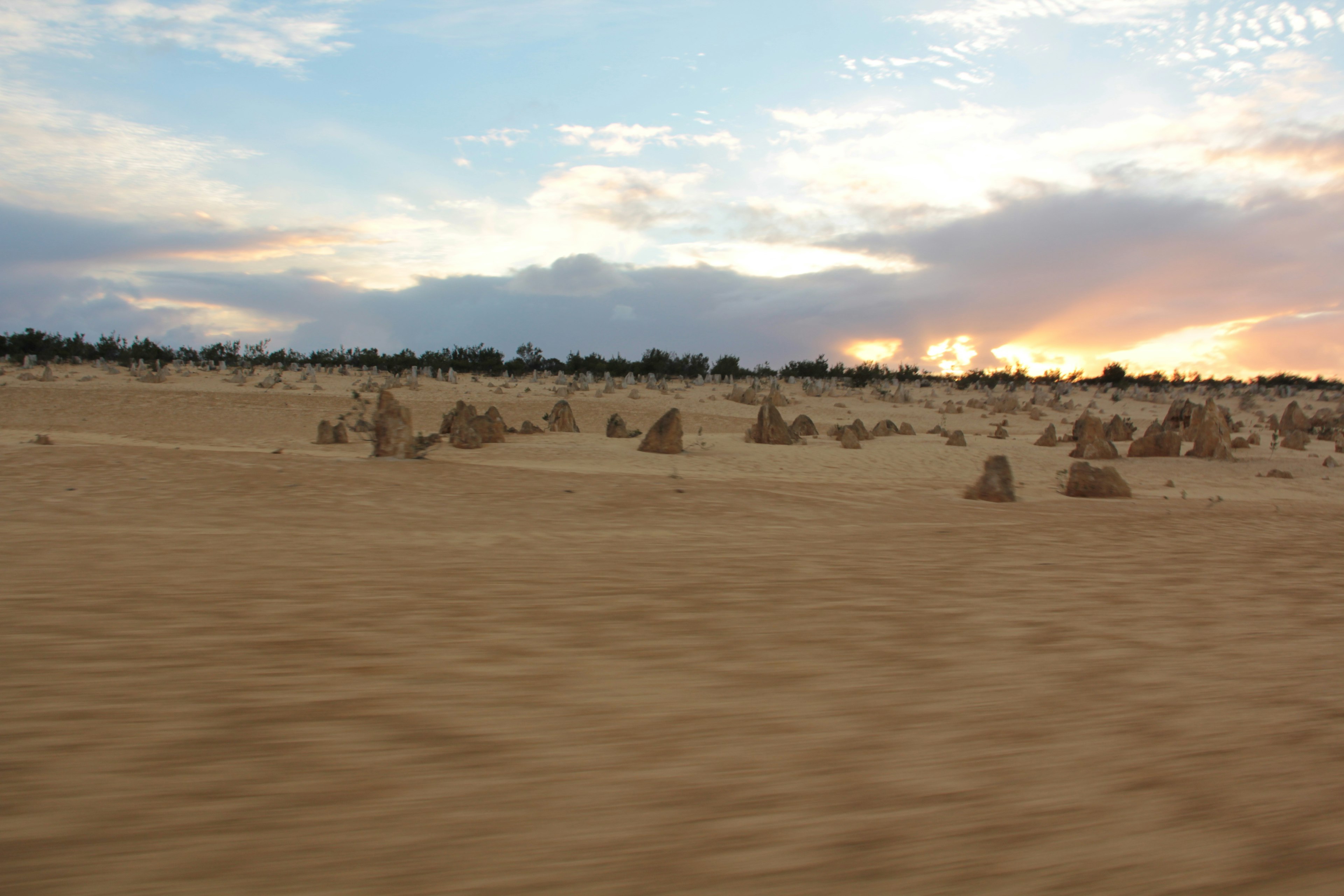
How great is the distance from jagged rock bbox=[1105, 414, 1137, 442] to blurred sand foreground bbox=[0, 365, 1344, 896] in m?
14.3

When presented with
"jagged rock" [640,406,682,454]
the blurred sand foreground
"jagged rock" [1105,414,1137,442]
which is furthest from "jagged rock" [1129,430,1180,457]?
the blurred sand foreground

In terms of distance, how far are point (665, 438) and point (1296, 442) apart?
589 inches

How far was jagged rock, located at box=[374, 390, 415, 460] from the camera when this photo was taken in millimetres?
11719

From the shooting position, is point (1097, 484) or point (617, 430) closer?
point (1097, 484)

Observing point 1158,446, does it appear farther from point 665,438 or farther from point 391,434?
point 391,434

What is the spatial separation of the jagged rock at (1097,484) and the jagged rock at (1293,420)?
16.6m

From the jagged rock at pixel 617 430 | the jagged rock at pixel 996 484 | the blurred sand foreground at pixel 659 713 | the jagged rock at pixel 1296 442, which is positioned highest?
the jagged rock at pixel 1296 442

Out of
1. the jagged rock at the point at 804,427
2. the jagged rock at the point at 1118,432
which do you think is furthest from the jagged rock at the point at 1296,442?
the jagged rock at the point at 804,427

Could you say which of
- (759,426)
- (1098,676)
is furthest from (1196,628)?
(759,426)

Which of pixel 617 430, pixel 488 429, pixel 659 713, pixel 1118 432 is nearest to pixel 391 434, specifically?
pixel 488 429

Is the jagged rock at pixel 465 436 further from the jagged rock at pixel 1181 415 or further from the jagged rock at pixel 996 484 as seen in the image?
the jagged rock at pixel 1181 415

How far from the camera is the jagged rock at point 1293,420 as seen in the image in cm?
2256

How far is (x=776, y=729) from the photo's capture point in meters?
2.33

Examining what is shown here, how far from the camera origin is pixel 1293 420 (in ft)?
74.8
